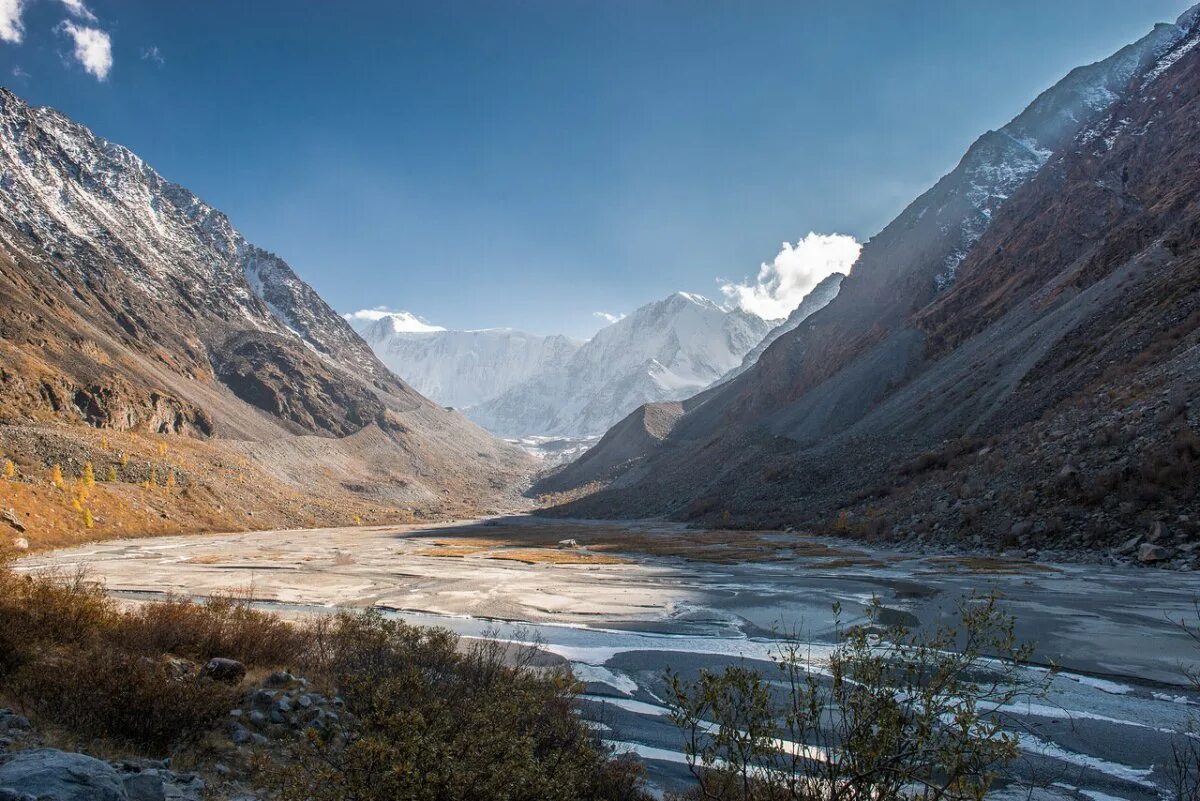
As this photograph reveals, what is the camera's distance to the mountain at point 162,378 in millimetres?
76875

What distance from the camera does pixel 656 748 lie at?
8602 mm

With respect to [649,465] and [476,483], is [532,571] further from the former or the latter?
[476,483]

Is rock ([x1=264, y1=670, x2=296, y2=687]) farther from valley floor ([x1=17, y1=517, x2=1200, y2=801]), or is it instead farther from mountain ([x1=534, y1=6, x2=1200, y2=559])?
mountain ([x1=534, y1=6, x2=1200, y2=559])

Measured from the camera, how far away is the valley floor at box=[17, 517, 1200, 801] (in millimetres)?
8461

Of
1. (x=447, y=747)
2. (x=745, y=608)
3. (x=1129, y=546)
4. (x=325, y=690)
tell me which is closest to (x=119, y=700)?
(x=325, y=690)

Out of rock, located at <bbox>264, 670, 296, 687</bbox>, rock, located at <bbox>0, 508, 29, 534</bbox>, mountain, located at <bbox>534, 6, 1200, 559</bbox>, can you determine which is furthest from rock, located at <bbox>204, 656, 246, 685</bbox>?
rock, located at <bbox>0, 508, 29, 534</bbox>

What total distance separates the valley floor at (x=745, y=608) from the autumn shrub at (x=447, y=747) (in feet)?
6.20

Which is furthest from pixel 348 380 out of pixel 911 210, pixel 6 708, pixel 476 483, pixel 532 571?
pixel 6 708

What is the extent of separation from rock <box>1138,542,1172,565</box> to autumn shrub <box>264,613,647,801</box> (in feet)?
77.7

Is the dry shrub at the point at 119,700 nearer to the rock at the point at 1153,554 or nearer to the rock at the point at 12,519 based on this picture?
the rock at the point at 1153,554

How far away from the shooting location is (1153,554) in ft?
69.3

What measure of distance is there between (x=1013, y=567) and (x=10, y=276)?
139085 millimetres

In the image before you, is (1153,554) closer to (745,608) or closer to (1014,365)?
(745,608)

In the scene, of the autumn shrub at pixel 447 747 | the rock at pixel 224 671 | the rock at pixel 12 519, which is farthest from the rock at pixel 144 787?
the rock at pixel 12 519
